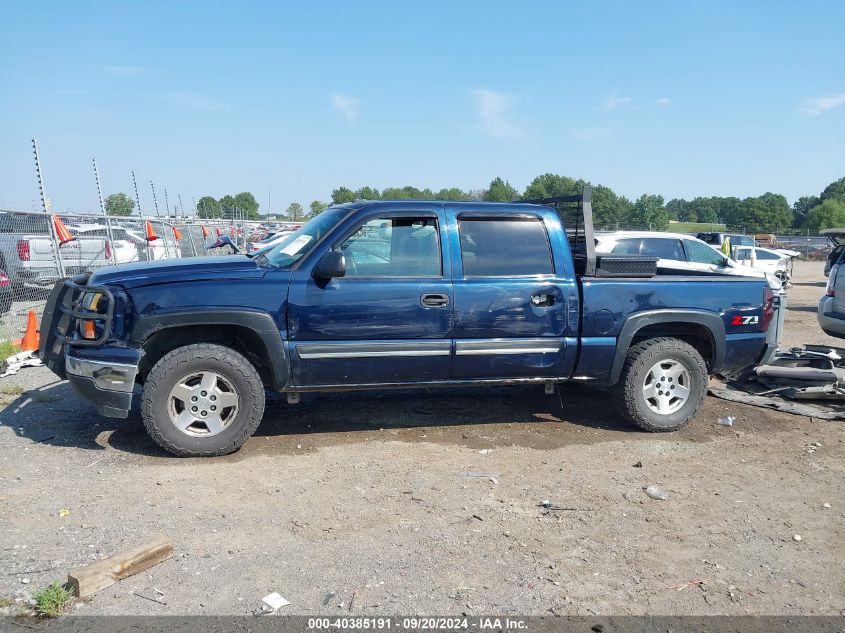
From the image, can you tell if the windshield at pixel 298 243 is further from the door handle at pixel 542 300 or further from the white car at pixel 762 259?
the white car at pixel 762 259

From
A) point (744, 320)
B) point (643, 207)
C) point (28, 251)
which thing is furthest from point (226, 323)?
point (643, 207)

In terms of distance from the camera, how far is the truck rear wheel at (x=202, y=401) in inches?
188

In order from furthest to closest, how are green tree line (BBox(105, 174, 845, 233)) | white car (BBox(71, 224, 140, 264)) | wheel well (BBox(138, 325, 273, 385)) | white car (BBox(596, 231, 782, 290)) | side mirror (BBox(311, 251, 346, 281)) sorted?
green tree line (BBox(105, 174, 845, 233)) < white car (BBox(71, 224, 140, 264)) < white car (BBox(596, 231, 782, 290)) < wheel well (BBox(138, 325, 273, 385)) < side mirror (BBox(311, 251, 346, 281))

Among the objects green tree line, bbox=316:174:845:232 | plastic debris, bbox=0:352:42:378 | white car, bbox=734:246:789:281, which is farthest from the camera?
green tree line, bbox=316:174:845:232

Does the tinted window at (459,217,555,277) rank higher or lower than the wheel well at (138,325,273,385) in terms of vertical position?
higher

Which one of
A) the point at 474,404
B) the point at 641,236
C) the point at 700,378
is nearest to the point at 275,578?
the point at 474,404

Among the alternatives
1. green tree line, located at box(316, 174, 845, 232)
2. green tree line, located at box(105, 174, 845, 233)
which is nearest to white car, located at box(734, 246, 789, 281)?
green tree line, located at box(105, 174, 845, 233)

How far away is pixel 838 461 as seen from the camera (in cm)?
525

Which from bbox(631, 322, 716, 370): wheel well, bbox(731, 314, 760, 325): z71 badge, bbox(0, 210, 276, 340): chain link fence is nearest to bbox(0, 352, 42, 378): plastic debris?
bbox(0, 210, 276, 340): chain link fence

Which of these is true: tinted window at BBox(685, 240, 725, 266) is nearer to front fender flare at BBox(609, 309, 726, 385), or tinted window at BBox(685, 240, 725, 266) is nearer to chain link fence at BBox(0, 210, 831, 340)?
front fender flare at BBox(609, 309, 726, 385)

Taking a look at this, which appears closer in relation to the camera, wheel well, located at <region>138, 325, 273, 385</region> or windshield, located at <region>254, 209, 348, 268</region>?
wheel well, located at <region>138, 325, 273, 385</region>

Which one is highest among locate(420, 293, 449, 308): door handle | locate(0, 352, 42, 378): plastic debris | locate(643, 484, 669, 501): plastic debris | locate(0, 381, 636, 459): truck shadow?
locate(420, 293, 449, 308): door handle

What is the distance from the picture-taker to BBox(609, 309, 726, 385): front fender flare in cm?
555

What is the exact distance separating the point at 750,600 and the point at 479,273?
292cm
